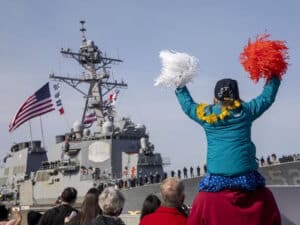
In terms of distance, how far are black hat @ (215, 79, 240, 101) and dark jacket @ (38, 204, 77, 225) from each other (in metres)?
2.03

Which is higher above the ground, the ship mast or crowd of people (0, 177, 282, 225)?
the ship mast

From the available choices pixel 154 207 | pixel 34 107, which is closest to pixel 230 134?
pixel 154 207

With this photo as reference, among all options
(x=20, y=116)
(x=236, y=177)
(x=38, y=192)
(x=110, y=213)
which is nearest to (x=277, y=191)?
(x=236, y=177)

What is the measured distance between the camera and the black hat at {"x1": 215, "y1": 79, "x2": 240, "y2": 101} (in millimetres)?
3141

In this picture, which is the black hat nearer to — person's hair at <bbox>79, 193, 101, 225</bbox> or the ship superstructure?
person's hair at <bbox>79, 193, 101, 225</bbox>

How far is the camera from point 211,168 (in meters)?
3.09

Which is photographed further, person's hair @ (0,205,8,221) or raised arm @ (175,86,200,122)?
person's hair @ (0,205,8,221)

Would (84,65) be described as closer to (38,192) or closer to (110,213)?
(38,192)

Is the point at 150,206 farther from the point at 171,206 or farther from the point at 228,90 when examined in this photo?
the point at 228,90

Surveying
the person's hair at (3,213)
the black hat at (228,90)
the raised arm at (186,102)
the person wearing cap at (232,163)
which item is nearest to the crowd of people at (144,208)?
the person wearing cap at (232,163)

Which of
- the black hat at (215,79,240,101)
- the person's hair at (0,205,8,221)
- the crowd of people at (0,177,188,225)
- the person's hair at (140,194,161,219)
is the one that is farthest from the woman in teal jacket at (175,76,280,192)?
the person's hair at (0,205,8,221)

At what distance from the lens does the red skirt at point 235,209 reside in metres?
2.90

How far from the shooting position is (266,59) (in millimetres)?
3172

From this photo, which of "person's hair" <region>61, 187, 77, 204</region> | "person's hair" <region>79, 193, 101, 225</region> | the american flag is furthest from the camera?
the american flag
